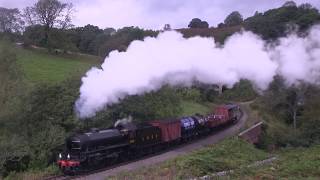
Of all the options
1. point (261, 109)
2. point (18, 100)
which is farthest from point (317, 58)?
point (261, 109)

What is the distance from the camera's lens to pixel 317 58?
4106 centimetres

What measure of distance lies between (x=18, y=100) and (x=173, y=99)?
58.9 feet

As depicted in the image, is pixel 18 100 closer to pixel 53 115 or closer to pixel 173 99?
pixel 53 115

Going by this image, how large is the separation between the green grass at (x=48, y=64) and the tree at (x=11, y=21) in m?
14.1

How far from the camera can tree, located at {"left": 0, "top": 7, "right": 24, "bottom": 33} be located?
98.6 metres

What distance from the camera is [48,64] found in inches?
2992

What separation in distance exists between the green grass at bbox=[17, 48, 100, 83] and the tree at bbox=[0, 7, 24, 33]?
14146 millimetres

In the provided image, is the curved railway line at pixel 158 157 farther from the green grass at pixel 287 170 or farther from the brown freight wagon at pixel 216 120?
the green grass at pixel 287 170

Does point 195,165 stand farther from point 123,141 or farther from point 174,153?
point 174,153

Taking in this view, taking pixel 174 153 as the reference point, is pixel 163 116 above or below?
above

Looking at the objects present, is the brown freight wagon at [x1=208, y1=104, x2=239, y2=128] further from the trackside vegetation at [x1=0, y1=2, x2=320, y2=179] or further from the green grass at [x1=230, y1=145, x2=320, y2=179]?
the green grass at [x1=230, y1=145, x2=320, y2=179]

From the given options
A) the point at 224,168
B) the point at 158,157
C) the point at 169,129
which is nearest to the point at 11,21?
the point at 169,129

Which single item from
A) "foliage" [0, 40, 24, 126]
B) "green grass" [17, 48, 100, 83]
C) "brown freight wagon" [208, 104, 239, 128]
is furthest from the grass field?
"green grass" [17, 48, 100, 83]

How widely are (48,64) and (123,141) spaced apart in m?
42.3
